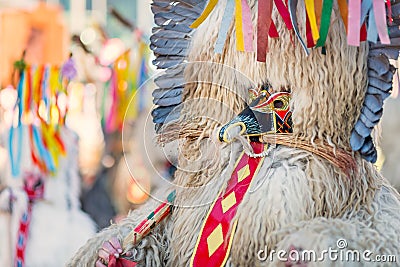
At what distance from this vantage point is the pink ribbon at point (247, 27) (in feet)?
5.55

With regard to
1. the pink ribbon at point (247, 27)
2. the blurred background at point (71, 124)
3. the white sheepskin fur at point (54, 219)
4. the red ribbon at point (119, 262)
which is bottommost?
the red ribbon at point (119, 262)

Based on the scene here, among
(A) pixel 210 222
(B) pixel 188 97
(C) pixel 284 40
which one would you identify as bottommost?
(A) pixel 210 222

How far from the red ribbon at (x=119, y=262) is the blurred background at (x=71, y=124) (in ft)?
0.40

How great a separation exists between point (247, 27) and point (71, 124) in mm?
582

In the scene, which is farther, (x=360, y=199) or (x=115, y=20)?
(x=115, y=20)

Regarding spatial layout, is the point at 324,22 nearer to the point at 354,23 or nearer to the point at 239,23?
the point at 354,23

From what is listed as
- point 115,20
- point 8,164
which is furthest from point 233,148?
point 8,164

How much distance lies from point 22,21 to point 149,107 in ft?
1.45

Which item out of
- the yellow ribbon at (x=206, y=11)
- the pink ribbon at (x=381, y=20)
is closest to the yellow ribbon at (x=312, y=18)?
the pink ribbon at (x=381, y=20)

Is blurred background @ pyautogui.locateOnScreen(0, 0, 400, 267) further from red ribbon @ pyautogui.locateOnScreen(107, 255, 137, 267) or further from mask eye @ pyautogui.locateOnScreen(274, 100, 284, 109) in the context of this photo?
mask eye @ pyautogui.locateOnScreen(274, 100, 284, 109)

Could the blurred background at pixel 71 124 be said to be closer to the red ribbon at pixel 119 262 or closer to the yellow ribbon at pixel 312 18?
the red ribbon at pixel 119 262

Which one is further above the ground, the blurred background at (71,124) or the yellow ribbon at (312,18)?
the yellow ribbon at (312,18)

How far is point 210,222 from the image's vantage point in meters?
1.73

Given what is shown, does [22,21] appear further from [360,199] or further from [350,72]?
[360,199]
